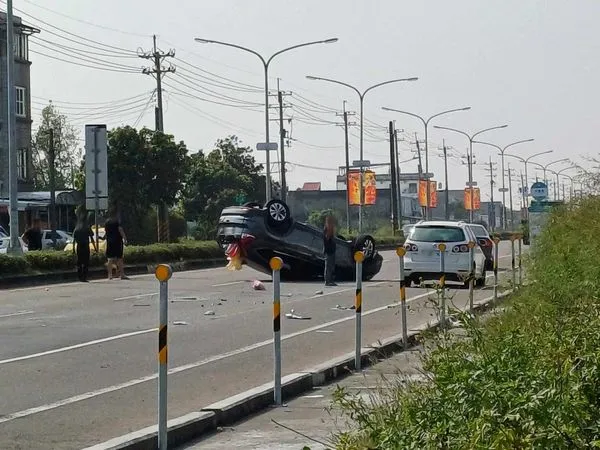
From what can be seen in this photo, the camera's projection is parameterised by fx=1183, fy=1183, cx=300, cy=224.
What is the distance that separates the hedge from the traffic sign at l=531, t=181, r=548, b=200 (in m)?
11.3

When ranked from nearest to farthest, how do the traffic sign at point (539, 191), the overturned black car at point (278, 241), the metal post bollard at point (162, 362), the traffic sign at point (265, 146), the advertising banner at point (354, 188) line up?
the metal post bollard at point (162, 362) → the overturned black car at point (278, 241) → the traffic sign at point (539, 191) → the traffic sign at point (265, 146) → the advertising banner at point (354, 188)

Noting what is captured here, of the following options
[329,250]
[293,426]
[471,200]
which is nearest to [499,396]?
[293,426]

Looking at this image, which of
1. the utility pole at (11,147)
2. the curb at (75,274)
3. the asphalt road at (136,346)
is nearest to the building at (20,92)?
the curb at (75,274)

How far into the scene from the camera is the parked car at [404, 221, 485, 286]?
2688 cm

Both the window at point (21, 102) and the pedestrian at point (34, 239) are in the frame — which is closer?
the pedestrian at point (34, 239)

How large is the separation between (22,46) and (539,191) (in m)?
38.2

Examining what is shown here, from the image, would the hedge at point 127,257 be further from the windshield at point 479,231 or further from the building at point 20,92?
the building at point 20,92

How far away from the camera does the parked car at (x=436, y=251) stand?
26.9m

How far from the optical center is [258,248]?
92.3 feet

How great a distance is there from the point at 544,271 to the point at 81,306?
9385 millimetres

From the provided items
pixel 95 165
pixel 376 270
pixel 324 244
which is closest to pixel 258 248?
pixel 324 244

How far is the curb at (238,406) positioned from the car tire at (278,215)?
1408cm

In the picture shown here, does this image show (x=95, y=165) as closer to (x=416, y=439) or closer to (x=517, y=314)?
(x=517, y=314)

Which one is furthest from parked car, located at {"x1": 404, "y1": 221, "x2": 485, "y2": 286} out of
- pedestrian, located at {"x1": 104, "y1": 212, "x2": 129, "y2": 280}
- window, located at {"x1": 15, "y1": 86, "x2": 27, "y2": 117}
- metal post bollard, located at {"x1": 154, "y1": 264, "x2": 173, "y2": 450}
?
window, located at {"x1": 15, "y1": 86, "x2": 27, "y2": 117}
